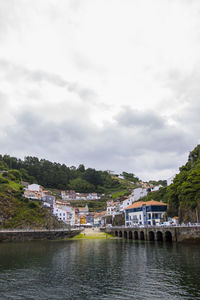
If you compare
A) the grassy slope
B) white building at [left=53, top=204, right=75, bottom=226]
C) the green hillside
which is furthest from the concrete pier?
white building at [left=53, top=204, right=75, bottom=226]

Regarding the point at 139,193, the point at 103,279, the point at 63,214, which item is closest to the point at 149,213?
the point at 139,193

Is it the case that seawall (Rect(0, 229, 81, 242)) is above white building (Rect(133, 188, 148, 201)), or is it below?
below

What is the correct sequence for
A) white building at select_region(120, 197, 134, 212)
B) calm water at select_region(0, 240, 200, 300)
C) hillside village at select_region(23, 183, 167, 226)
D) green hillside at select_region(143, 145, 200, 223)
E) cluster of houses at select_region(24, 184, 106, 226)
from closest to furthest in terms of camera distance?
calm water at select_region(0, 240, 200, 300), green hillside at select_region(143, 145, 200, 223), hillside village at select_region(23, 183, 167, 226), cluster of houses at select_region(24, 184, 106, 226), white building at select_region(120, 197, 134, 212)

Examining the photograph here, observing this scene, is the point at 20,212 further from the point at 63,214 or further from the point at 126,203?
the point at 126,203

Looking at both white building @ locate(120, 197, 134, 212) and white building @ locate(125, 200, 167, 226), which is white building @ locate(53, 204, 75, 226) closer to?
white building @ locate(120, 197, 134, 212)

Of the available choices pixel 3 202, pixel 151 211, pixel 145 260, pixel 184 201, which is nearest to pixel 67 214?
pixel 3 202

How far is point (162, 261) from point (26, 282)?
20845mm

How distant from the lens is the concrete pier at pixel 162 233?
59034mm

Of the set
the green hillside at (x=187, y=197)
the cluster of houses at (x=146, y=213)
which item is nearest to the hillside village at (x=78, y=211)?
the cluster of houses at (x=146, y=213)

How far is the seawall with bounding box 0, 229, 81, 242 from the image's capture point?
8312 cm

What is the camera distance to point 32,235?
289 feet

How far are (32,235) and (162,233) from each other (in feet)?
150

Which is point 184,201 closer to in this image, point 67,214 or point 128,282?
point 128,282

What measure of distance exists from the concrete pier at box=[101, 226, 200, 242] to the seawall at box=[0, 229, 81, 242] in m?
20.9
